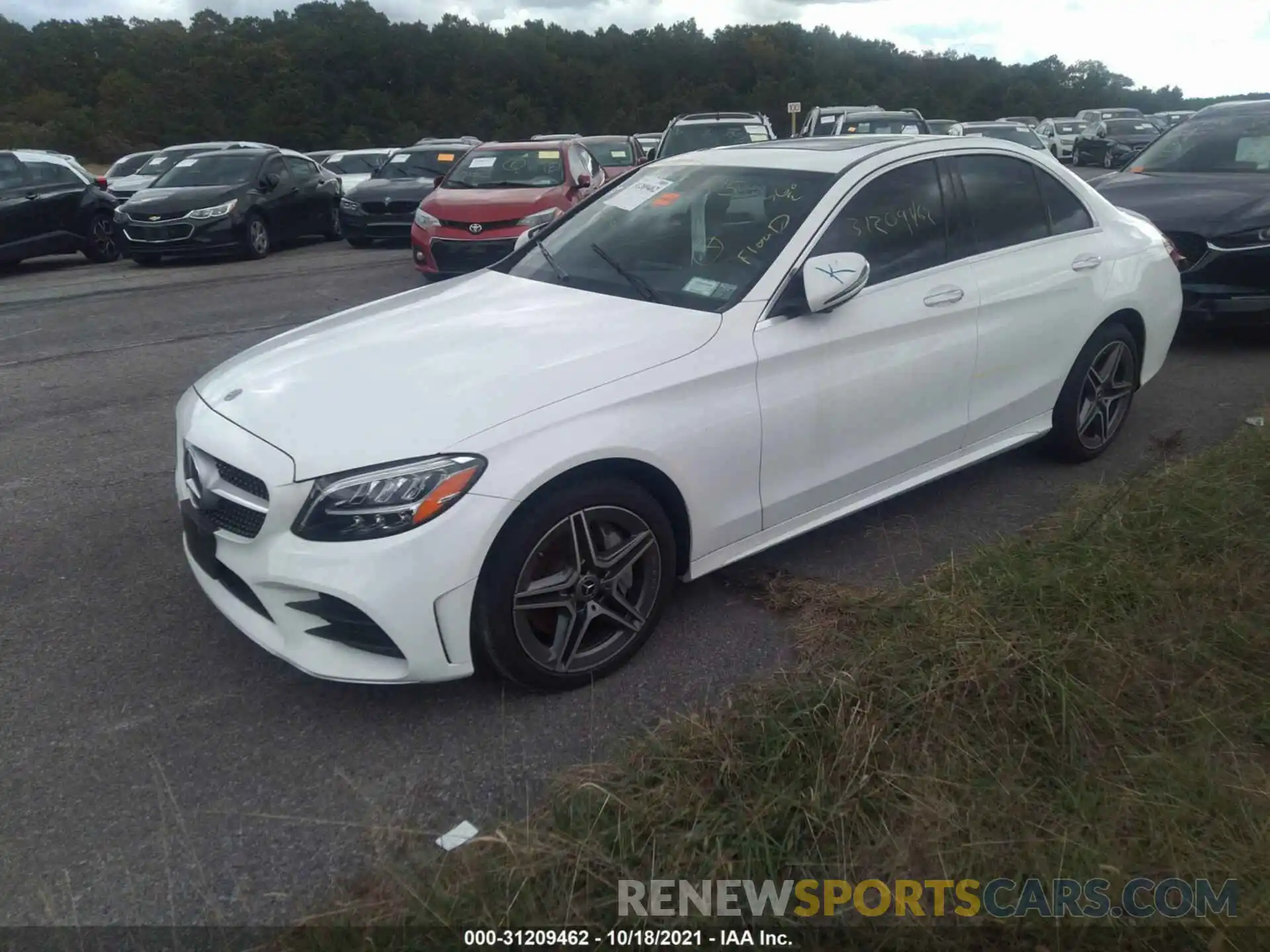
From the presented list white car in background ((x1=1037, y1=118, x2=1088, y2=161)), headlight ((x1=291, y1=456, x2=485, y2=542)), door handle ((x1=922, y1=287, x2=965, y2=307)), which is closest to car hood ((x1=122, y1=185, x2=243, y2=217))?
door handle ((x1=922, y1=287, x2=965, y2=307))

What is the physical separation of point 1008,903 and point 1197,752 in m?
0.85

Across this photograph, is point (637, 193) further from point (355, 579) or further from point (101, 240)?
point (101, 240)

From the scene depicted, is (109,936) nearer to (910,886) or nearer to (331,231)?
(910,886)

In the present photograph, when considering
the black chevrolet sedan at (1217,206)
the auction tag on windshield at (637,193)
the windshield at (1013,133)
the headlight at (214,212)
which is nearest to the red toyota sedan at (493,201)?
the headlight at (214,212)

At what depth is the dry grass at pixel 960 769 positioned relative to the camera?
7.87ft

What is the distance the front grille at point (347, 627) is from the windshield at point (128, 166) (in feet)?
72.1

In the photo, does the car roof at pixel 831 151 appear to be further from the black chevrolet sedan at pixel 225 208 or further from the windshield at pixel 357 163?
the windshield at pixel 357 163

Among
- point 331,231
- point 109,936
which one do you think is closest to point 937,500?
point 109,936

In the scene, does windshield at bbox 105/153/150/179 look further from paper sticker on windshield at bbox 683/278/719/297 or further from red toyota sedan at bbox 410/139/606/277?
paper sticker on windshield at bbox 683/278/719/297

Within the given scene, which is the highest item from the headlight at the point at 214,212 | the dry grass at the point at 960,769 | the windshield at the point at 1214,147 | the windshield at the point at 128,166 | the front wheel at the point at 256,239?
the windshield at the point at 128,166

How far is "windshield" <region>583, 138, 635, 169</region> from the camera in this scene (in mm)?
17188

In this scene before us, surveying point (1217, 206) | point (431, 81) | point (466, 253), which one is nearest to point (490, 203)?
point (466, 253)

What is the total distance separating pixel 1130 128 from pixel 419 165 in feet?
94.5

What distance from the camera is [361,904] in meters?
2.38
